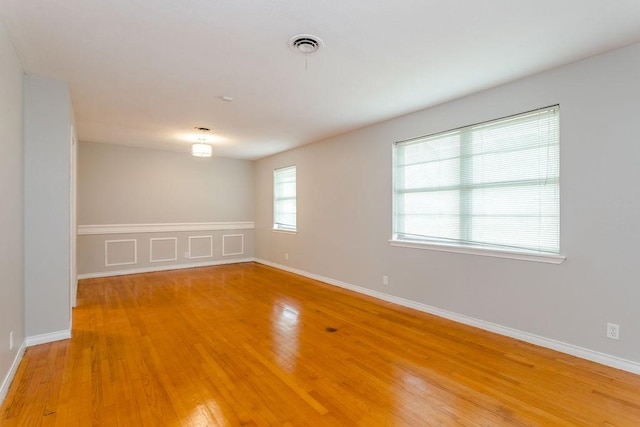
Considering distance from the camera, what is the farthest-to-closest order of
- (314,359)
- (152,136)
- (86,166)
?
(86,166) → (152,136) → (314,359)

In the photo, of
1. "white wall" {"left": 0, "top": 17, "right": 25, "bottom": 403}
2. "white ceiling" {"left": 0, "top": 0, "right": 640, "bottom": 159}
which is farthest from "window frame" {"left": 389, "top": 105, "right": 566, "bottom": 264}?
"white wall" {"left": 0, "top": 17, "right": 25, "bottom": 403}

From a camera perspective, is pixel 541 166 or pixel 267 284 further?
pixel 267 284

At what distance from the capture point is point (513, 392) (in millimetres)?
2135

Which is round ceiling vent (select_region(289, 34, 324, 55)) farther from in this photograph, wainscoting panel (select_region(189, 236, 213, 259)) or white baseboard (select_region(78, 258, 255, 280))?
Answer: white baseboard (select_region(78, 258, 255, 280))

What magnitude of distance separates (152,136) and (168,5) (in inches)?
151

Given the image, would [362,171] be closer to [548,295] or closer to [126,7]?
[548,295]

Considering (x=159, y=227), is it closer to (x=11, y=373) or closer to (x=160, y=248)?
(x=160, y=248)

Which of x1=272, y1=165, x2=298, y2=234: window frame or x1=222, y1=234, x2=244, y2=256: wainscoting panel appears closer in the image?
x1=272, y1=165, x2=298, y2=234: window frame

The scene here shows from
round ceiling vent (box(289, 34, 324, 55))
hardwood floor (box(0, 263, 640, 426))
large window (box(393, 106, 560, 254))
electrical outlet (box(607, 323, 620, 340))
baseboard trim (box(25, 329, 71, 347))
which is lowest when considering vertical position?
hardwood floor (box(0, 263, 640, 426))

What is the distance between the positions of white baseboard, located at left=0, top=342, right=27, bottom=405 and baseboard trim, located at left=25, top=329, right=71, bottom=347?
2.4 inches

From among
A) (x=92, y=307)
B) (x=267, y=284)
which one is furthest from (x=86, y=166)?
(x=267, y=284)

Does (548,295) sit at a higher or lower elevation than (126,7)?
lower

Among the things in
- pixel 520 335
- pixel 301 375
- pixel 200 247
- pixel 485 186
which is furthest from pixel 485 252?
pixel 200 247

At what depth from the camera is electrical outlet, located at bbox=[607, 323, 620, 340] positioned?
2.47m
